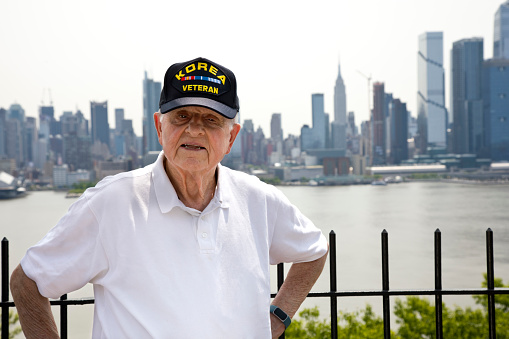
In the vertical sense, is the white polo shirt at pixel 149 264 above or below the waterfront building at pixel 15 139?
below

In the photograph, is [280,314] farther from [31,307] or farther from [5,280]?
[5,280]

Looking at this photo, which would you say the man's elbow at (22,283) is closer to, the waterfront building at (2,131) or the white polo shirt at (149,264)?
the white polo shirt at (149,264)

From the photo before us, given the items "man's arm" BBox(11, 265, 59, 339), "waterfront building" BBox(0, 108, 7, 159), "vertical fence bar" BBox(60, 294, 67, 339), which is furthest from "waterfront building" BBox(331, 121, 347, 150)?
"man's arm" BBox(11, 265, 59, 339)

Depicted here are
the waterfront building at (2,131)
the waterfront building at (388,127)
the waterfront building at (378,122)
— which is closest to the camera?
the waterfront building at (2,131)

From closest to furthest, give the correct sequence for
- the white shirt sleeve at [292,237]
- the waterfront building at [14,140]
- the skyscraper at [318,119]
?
the white shirt sleeve at [292,237] < the waterfront building at [14,140] < the skyscraper at [318,119]

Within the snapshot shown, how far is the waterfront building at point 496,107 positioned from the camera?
64.9 meters

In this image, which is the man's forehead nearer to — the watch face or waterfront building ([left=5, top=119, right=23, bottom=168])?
the watch face

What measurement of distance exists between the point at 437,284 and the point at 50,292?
1.17 meters

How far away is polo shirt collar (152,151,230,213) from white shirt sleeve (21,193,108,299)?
13cm

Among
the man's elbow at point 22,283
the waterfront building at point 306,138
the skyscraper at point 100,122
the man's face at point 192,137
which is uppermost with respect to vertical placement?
the skyscraper at point 100,122

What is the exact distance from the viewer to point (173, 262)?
3.05ft

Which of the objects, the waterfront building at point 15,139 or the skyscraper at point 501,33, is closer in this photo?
the waterfront building at point 15,139

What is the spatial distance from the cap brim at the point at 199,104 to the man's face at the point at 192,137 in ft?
0.08

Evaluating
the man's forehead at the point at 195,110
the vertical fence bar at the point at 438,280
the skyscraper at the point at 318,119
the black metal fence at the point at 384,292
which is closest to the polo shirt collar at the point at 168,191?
the man's forehead at the point at 195,110
